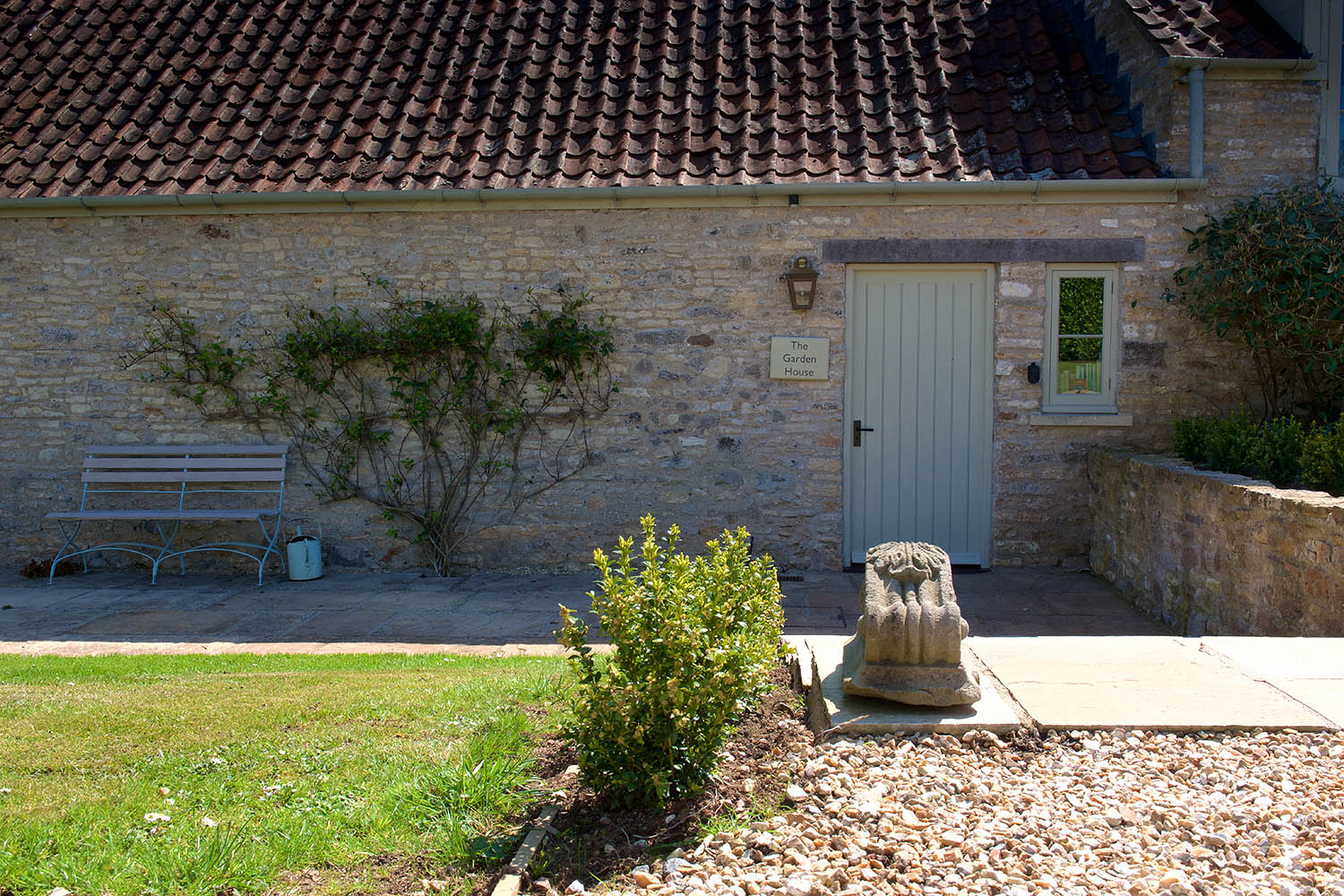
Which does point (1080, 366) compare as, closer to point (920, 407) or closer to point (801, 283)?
point (920, 407)

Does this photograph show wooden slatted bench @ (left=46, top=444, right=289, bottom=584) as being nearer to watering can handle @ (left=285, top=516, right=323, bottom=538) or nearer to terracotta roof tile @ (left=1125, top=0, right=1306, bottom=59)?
watering can handle @ (left=285, top=516, right=323, bottom=538)

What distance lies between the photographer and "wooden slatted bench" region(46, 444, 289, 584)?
25.4ft

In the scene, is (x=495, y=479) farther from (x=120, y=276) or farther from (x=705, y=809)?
(x=705, y=809)

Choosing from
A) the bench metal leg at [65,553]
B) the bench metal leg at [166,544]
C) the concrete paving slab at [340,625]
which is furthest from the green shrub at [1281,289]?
the bench metal leg at [65,553]

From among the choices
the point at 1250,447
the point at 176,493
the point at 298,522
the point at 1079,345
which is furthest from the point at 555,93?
the point at 1250,447

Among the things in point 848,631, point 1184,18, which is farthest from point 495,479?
point 1184,18

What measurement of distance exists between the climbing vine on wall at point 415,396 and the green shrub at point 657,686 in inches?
183

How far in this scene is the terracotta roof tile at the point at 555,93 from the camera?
761 cm

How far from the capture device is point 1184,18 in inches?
301

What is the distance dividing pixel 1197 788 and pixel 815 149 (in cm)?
575

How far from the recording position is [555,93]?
8.41 meters

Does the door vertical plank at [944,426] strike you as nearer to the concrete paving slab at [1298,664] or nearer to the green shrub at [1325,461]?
the green shrub at [1325,461]

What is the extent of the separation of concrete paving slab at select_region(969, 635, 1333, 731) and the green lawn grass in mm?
1845

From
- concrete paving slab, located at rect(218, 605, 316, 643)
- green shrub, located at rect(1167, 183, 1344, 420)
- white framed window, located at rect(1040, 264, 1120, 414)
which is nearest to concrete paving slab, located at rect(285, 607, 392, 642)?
concrete paving slab, located at rect(218, 605, 316, 643)
